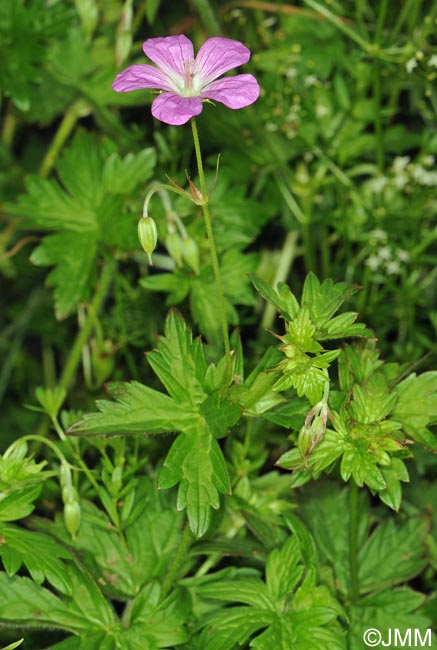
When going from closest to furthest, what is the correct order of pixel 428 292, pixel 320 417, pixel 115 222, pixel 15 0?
pixel 320 417 → pixel 115 222 → pixel 15 0 → pixel 428 292

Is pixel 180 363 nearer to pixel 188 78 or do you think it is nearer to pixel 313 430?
pixel 313 430

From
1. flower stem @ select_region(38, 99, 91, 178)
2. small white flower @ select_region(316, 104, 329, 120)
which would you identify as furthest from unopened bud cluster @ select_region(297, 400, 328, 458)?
flower stem @ select_region(38, 99, 91, 178)

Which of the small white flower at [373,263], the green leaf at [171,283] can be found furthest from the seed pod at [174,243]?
the small white flower at [373,263]

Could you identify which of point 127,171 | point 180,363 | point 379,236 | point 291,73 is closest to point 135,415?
point 180,363

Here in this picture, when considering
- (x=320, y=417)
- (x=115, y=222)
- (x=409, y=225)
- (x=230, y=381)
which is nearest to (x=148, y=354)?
(x=230, y=381)

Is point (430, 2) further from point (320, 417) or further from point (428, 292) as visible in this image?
point (320, 417)

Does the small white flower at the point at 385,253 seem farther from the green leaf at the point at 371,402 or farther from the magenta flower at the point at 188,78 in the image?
the magenta flower at the point at 188,78
